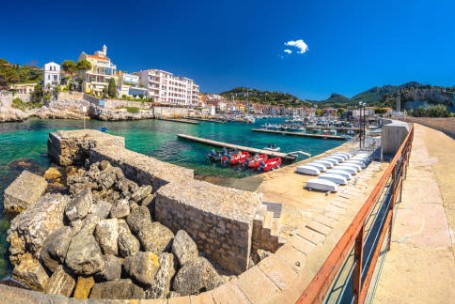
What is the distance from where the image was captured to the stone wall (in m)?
5.78

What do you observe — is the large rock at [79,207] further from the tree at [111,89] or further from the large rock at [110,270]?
the tree at [111,89]

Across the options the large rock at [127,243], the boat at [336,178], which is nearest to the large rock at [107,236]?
the large rock at [127,243]

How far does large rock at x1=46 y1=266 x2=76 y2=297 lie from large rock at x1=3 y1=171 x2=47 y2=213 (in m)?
4.74

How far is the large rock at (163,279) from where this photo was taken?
5219mm

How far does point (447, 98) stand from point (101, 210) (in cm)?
11735

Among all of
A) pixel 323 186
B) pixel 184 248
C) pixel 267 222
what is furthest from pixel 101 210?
pixel 323 186

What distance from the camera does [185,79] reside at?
95500 millimetres

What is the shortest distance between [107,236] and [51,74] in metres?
78.7

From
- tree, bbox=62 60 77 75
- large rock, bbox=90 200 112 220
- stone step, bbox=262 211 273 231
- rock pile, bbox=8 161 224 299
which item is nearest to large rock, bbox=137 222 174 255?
rock pile, bbox=8 161 224 299

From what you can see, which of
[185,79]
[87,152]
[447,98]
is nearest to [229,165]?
[87,152]

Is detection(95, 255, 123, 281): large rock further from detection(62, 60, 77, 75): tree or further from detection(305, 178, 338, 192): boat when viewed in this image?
detection(62, 60, 77, 75): tree

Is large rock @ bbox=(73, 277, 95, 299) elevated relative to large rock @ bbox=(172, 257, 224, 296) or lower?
lower

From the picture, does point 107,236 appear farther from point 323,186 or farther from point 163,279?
point 323,186

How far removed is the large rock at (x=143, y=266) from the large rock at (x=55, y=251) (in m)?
1.57
